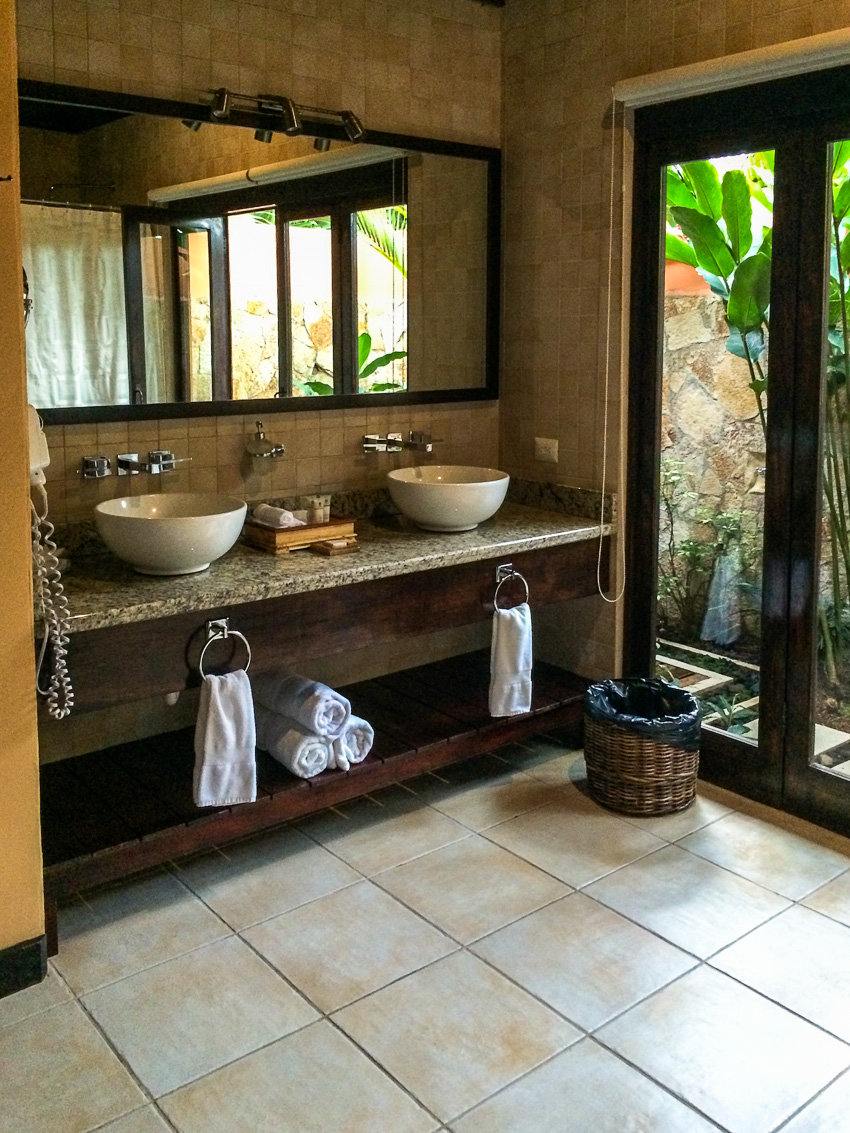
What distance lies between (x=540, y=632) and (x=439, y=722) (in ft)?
2.51

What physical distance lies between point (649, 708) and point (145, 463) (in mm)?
1770

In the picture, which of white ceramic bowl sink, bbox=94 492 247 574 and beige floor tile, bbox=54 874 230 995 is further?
white ceramic bowl sink, bbox=94 492 247 574

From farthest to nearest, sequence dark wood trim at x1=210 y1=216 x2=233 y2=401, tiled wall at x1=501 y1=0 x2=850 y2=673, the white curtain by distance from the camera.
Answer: tiled wall at x1=501 y1=0 x2=850 y2=673
dark wood trim at x1=210 y1=216 x2=233 y2=401
the white curtain

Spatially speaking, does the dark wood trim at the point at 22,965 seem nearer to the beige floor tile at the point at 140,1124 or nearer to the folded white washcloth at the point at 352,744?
the beige floor tile at the point at 140,1124

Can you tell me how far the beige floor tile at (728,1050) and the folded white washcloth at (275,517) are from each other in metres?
1.61

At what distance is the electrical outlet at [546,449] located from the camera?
3.94 m

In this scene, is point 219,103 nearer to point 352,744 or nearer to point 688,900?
point 352,744

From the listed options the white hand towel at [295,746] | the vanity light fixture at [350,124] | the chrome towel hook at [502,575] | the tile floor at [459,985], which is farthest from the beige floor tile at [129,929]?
the vanity light fixture at [350,124]

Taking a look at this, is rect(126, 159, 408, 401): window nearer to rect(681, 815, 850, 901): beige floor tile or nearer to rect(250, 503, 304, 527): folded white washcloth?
Answer: rect(250, 503, 304, 527): folded white washcloth

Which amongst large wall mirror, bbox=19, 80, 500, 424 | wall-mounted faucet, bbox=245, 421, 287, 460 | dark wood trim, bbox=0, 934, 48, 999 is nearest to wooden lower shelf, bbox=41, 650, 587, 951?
dark wood trim, bbox=0, 934, 48, 999

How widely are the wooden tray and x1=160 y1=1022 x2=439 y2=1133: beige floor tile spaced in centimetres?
139

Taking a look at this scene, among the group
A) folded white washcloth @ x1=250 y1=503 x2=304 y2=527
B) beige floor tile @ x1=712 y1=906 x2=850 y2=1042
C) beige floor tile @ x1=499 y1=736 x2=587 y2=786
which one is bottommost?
beige floor tile @ x1=712 y1=906 x2=850 y2=1042

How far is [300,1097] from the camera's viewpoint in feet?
7.14

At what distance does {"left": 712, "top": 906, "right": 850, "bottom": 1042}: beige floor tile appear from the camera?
96.5 inches
